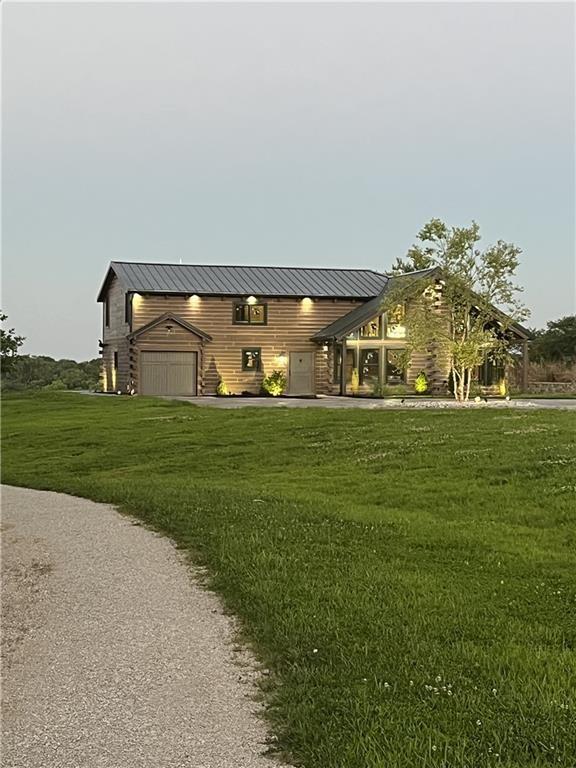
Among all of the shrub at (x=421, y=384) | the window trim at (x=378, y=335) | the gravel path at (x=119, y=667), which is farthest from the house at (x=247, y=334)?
the gravel path at (x=119, y=667)

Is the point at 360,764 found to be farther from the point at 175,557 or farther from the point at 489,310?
the point at 489,310

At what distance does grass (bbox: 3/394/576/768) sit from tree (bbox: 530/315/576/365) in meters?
35.8

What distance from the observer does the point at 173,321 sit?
1515 inches

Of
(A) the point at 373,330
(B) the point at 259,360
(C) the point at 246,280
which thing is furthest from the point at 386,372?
(C) the point at 246,280

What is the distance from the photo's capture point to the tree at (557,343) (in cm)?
5450

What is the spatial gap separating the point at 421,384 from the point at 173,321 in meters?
11.0

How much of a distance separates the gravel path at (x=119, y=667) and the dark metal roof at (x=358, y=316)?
83.8ft

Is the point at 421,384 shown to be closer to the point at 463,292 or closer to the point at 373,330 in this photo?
the point at 373,330

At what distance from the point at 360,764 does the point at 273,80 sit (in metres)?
39.3

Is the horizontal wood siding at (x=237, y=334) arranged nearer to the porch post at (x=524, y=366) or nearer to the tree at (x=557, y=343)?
the porch post at (x=524, y=366)

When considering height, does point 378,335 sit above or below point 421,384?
above

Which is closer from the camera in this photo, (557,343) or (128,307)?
(128,307)

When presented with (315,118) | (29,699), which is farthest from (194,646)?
(315,118)

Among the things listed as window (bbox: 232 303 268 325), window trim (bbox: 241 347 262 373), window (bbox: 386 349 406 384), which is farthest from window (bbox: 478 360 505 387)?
window (bbox: 232 303 268 325)
